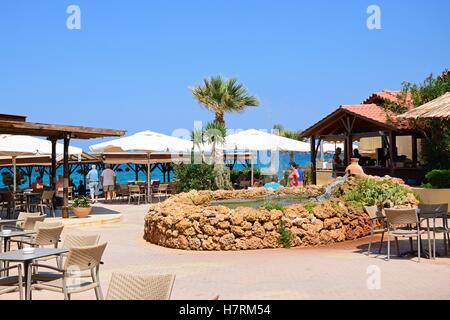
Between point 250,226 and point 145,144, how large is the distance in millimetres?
11701

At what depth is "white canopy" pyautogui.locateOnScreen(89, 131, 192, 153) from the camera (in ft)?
71.2

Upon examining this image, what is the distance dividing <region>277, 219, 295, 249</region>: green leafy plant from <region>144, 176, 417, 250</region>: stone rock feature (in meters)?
0.06

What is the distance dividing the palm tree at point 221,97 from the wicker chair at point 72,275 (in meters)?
22.1

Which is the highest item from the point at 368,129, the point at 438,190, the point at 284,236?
the point at 368,129

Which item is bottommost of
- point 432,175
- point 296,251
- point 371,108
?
point 296,251

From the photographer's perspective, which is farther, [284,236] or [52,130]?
[52,130]

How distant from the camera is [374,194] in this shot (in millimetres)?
12773

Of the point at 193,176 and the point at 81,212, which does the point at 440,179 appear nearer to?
the point at 193,176

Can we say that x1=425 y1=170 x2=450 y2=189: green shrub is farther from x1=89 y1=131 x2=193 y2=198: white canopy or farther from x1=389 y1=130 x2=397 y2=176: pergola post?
x1=89 y1=131 x2=193 y2=198: white canopy

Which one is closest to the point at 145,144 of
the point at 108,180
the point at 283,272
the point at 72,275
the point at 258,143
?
the point at 108,180
